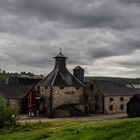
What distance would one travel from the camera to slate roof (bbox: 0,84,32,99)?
7511 cm

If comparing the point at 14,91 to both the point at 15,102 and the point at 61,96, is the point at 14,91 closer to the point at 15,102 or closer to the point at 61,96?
the point at 15,102

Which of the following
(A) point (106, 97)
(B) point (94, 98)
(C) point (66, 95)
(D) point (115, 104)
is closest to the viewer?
(A) point (106, 97)

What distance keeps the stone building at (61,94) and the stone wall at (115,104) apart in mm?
4127

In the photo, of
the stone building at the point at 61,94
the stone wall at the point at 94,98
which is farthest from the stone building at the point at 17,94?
the stone wall at the point at 94,98

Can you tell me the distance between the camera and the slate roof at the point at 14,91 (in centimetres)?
7511

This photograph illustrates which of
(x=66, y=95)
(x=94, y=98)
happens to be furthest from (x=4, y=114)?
(x=94, y=98)

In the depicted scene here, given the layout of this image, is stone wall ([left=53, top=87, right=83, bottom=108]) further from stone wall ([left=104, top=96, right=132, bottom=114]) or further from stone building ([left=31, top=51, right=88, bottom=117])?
stone wall ([left=104, top=96, right=132, bottom=114])

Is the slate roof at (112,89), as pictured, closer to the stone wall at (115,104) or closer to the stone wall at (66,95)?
the stone wall at (115,104)

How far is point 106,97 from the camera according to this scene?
230 feet

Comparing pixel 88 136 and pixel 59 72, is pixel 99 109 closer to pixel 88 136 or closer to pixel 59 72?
pixel 59 72

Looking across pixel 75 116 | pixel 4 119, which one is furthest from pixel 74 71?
pixel 4 119

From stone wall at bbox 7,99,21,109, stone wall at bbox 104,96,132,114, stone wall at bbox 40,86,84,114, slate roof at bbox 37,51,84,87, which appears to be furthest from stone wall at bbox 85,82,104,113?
stone wall at bbox 7,99,21,109

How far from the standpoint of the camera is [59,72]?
236 ft

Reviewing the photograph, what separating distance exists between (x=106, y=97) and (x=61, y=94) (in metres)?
8.75
